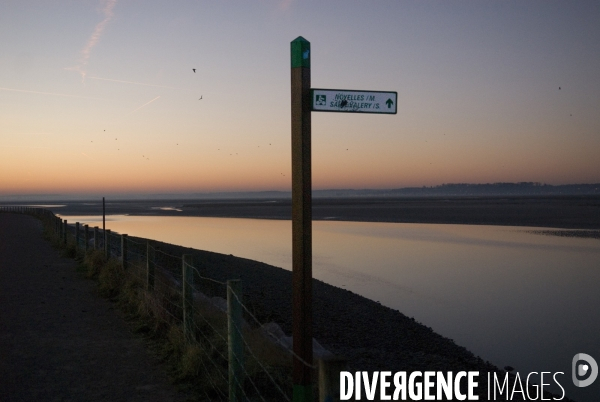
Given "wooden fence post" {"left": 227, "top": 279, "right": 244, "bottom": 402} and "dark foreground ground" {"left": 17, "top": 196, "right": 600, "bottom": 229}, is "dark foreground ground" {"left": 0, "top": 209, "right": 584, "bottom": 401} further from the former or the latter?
"dark foreground ground" {"left": 17, "top": 196, "right": 600, "bottom": 229}

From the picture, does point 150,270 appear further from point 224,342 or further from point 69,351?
point 224,342

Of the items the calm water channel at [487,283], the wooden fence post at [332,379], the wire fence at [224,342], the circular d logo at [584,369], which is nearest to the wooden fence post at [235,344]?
the wire fence at [224,342]

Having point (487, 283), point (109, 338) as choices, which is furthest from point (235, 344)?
point (487, 283)

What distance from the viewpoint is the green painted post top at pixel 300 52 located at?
4.53 m

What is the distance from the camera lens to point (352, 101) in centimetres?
458

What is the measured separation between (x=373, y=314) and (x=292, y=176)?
27.7 ft

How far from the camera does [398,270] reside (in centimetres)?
2023

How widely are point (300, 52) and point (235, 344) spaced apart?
264 cm

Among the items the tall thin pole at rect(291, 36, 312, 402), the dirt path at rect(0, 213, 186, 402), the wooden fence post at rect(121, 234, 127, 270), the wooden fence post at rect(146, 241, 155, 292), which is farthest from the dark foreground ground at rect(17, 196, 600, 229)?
the tall thin pole at rect(291, 36, 312, 402)

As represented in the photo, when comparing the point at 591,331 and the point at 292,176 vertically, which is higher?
the point at 292,176

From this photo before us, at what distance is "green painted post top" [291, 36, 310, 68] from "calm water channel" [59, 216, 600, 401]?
6.70m

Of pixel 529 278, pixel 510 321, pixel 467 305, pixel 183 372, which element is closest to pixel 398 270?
pixel 529 278

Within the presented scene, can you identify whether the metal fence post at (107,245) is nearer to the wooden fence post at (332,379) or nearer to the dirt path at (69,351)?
the dirt path at (69,351)

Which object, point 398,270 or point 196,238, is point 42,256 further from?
point 196,238
